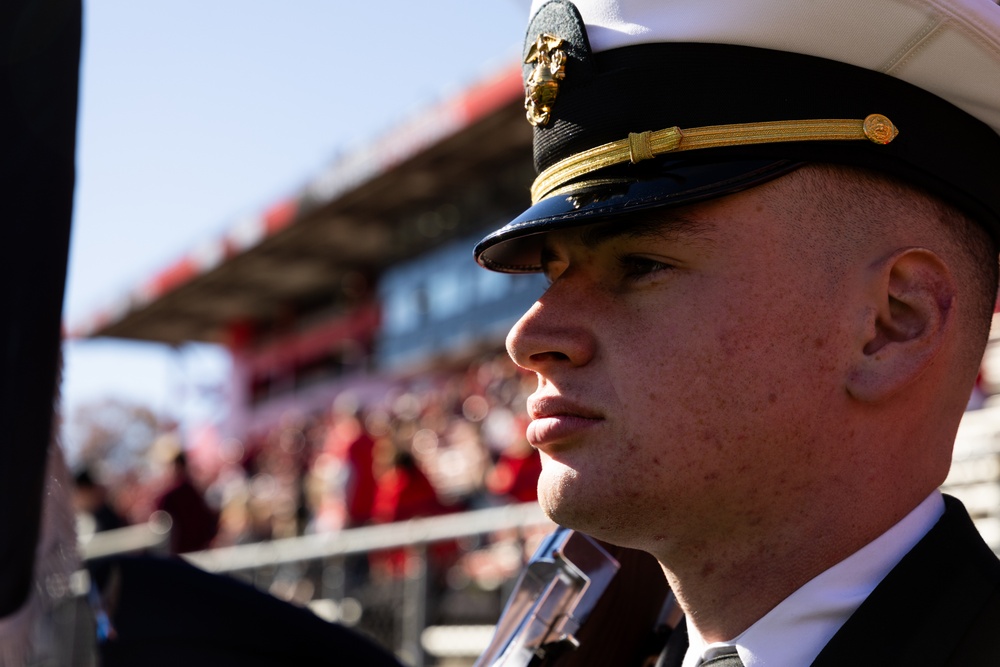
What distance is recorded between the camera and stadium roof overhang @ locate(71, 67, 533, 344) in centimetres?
1700

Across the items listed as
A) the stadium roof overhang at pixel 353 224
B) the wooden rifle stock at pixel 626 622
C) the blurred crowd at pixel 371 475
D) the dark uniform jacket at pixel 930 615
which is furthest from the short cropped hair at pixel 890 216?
the stadium roof overhang at pixel 353 224

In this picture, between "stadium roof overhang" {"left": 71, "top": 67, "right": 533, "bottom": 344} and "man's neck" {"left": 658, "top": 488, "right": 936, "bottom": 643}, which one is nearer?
"man's neck" {"left": 658, "top": 488, "right": 936, "bottom": 643}

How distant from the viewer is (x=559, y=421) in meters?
1.31

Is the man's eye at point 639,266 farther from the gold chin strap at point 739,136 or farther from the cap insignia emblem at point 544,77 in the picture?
the cap insignia emblem at point 544,77

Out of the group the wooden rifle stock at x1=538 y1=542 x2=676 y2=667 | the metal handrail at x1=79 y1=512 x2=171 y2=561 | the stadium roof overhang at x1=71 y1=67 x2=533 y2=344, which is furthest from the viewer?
the stadium roof overhang at x1=71 y1=67 x2=533 y2=344

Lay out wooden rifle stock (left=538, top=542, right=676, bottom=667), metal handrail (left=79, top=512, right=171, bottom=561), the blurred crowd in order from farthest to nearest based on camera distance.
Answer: metal handrail (left=79, top=512, right=171, bottom=561), the blurred crowd, wooden rifle stock (left=538, top=542, right=676, bottom=667)

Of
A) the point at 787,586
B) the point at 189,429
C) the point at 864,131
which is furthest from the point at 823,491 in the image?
the point at 189,429

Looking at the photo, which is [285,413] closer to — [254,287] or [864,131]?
[254,287]

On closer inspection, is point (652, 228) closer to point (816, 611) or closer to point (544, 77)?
point (544, 77)

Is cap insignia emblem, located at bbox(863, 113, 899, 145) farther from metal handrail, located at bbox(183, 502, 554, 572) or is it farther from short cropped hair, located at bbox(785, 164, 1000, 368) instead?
metal handrail, located at bbox(183, 502, 554, 572)

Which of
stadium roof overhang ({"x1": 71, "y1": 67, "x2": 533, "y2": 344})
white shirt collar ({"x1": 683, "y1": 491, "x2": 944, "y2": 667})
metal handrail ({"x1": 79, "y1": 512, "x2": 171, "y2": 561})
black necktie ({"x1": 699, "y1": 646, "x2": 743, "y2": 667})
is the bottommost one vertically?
metal handrail ({"x1": 79, "y1": 512, "x2": 171, "y2": 561})

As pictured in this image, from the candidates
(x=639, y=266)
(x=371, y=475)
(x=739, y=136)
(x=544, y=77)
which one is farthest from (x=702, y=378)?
(x=371, y=475)

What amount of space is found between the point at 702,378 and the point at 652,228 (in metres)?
0.19

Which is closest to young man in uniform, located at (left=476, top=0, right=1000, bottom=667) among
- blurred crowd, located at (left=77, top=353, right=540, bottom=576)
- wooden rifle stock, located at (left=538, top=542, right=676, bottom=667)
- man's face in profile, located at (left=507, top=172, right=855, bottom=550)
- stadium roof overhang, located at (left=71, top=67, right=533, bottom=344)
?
man's face in profile, located at (left=507, top=172, right=855, bottom=550)
